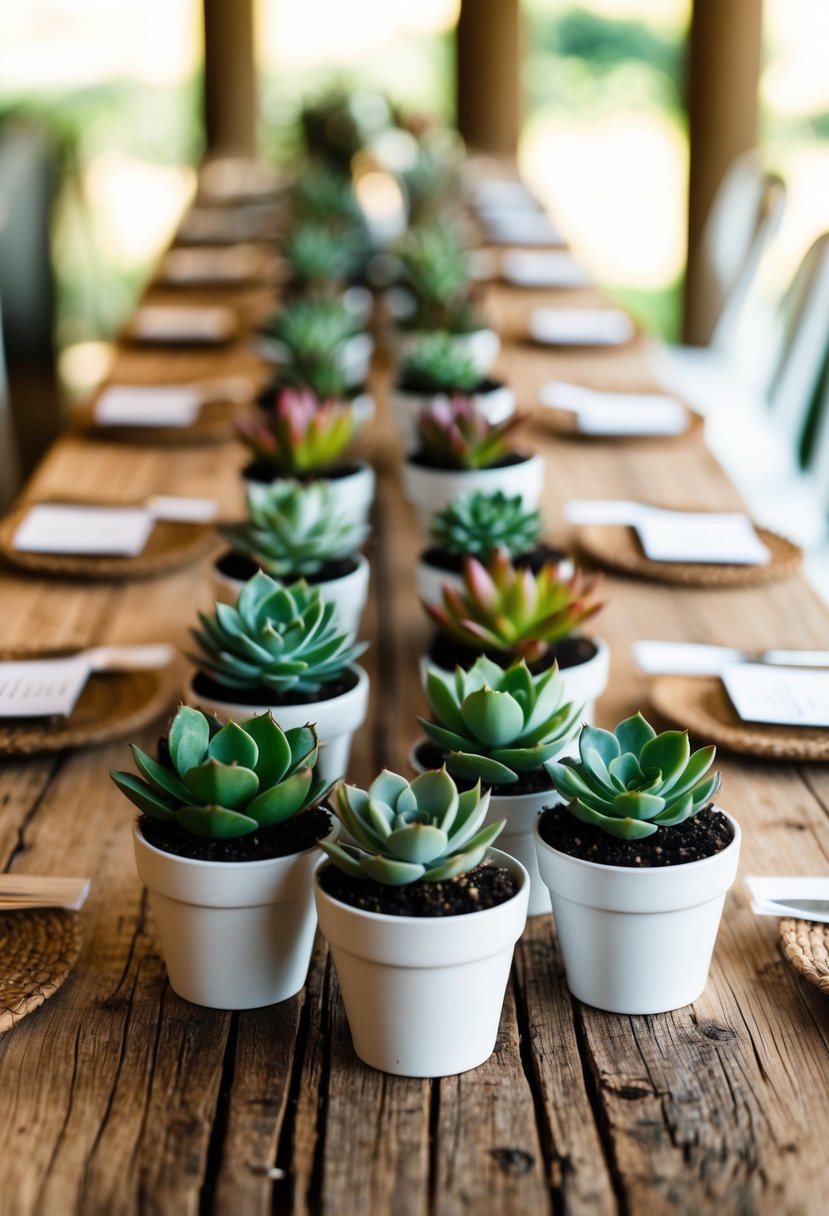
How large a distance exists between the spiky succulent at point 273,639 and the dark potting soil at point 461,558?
0.35m

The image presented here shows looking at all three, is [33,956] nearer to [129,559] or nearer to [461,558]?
[461,558]

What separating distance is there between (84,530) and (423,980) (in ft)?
3.80

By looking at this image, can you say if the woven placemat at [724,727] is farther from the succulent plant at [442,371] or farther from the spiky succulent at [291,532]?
the succulent plant at [442,371]

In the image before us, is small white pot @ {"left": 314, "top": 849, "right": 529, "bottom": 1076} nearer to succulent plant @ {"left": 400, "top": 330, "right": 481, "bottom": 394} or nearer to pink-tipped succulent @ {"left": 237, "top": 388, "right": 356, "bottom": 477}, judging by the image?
pink-tipped succulent @ {"left": 237, "top": 388, "right": 356, "bottom": 477}

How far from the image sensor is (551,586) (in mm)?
1242

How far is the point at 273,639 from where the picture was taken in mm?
1141

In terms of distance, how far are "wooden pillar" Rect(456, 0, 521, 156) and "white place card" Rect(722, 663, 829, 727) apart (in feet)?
16.3

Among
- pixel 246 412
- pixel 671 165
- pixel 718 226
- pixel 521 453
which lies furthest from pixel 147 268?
pixel 521 453

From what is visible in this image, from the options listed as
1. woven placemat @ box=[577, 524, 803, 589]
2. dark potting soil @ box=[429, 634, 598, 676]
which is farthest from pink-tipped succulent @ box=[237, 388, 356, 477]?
dark potting soil @ box=[429, 634, 598, 676]

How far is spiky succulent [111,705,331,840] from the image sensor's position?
905 millimetres

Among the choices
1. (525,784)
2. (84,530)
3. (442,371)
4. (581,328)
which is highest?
(525,784)

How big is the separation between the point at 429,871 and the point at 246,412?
169 cm

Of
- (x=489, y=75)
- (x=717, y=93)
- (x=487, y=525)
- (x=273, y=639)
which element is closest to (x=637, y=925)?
(x=273, y=639)

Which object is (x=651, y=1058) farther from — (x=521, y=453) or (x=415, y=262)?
(x=415, y=262)
